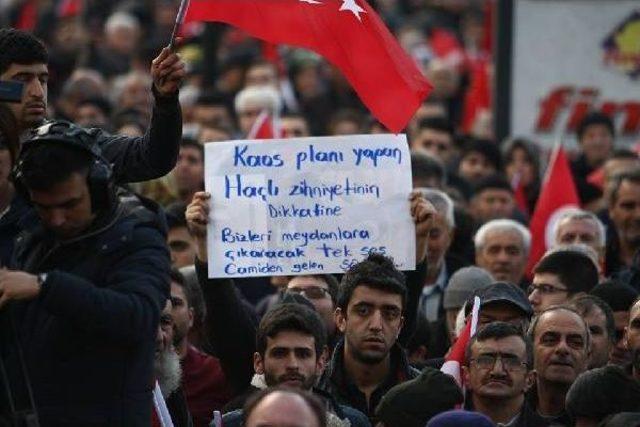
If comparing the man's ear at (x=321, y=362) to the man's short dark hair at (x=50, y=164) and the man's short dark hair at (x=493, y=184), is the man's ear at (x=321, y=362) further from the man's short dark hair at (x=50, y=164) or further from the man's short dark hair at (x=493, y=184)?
the man's short dark hair at (x=493, y=184)

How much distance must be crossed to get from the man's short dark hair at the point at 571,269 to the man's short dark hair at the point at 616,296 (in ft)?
0.66

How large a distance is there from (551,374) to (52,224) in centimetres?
335

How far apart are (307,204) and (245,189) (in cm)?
27

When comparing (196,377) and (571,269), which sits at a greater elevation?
(571,269)

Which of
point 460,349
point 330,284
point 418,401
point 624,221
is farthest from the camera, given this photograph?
point 624,221

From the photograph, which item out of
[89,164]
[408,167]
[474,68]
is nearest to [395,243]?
[408,167]

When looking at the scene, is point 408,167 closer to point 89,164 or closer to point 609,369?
point 609,369

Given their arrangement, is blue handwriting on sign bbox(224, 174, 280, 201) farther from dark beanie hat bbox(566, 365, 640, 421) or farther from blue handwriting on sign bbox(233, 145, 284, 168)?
dark beanie hat bbox(566, 365, 640, 421)

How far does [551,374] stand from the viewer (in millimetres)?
9094

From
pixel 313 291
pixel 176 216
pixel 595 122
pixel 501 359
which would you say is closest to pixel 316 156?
pixel 313 291

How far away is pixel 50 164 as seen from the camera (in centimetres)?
625

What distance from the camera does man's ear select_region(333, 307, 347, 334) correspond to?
8906 mm

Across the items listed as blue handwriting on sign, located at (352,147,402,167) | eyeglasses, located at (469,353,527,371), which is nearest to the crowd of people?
eyeglasses, located at (469,353,527,371)

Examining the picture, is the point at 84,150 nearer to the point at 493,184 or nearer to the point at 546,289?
the point at 546,289
